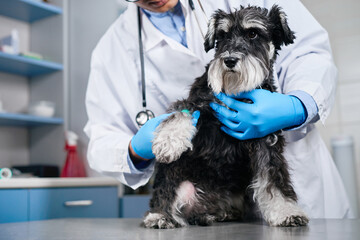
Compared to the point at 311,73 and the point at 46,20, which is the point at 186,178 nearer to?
A: the point at 311,73

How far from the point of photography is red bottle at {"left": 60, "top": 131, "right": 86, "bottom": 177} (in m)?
2.82

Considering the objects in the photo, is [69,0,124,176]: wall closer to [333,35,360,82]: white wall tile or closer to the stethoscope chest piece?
the stethoscope chest piece

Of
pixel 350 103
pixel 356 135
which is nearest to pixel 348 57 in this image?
pixel 350 103

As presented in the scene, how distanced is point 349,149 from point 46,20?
2.71 m

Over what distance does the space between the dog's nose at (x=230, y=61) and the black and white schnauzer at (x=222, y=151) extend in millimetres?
12

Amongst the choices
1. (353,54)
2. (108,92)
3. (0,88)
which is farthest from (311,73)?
(0,88)

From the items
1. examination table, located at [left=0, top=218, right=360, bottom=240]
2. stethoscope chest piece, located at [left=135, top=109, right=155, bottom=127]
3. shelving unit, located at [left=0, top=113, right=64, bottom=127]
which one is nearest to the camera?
examination table, located at [left=0, top=218, right=360, bottom=240]

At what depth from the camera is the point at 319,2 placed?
3.34 metres

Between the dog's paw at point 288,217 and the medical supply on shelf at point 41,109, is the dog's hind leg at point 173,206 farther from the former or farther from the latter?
the medical supply on shelf at point 41,109

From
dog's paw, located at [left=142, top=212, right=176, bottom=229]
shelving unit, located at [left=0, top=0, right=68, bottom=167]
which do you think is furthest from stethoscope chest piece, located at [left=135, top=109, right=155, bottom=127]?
shelving unit, located at [left=0, top=0, right=68, bottom=167]

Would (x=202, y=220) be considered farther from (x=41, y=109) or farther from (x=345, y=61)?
(x=345, y=61)

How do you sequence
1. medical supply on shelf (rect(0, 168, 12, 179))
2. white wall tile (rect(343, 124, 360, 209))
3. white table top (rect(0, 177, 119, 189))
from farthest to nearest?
white wall tile (rect(343, 124, 360, 209)) < medical supply on shelf (rect(0, 168, 12, 179)) < white table top (rect(0, 177, 119, 189))

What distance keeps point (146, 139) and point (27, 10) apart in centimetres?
222

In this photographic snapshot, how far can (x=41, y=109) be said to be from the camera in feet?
9.57
